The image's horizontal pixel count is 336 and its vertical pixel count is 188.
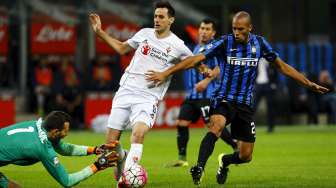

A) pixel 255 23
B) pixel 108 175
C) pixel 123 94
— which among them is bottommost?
pixel 108 175

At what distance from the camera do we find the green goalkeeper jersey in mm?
10523

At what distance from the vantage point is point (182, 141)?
1614 cm

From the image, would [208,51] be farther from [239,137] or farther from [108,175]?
[108,175]

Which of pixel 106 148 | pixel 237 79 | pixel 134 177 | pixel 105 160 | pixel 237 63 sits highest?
pixel 237 63

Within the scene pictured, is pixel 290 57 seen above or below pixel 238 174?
above

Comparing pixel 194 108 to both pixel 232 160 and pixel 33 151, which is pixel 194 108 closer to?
pixel 232 160

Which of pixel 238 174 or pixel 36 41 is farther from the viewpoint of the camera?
pixel 36 41

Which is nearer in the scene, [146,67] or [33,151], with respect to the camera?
[33,151]

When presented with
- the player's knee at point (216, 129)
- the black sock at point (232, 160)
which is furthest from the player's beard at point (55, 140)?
the black sock at point (232, 160)

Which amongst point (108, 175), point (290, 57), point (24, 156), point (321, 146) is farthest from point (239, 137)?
point (290, 57)

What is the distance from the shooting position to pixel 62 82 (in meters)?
26.7

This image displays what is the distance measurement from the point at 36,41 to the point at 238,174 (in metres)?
16.3

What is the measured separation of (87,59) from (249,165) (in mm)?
15044

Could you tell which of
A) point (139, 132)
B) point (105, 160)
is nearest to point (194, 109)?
point (139, 132)
